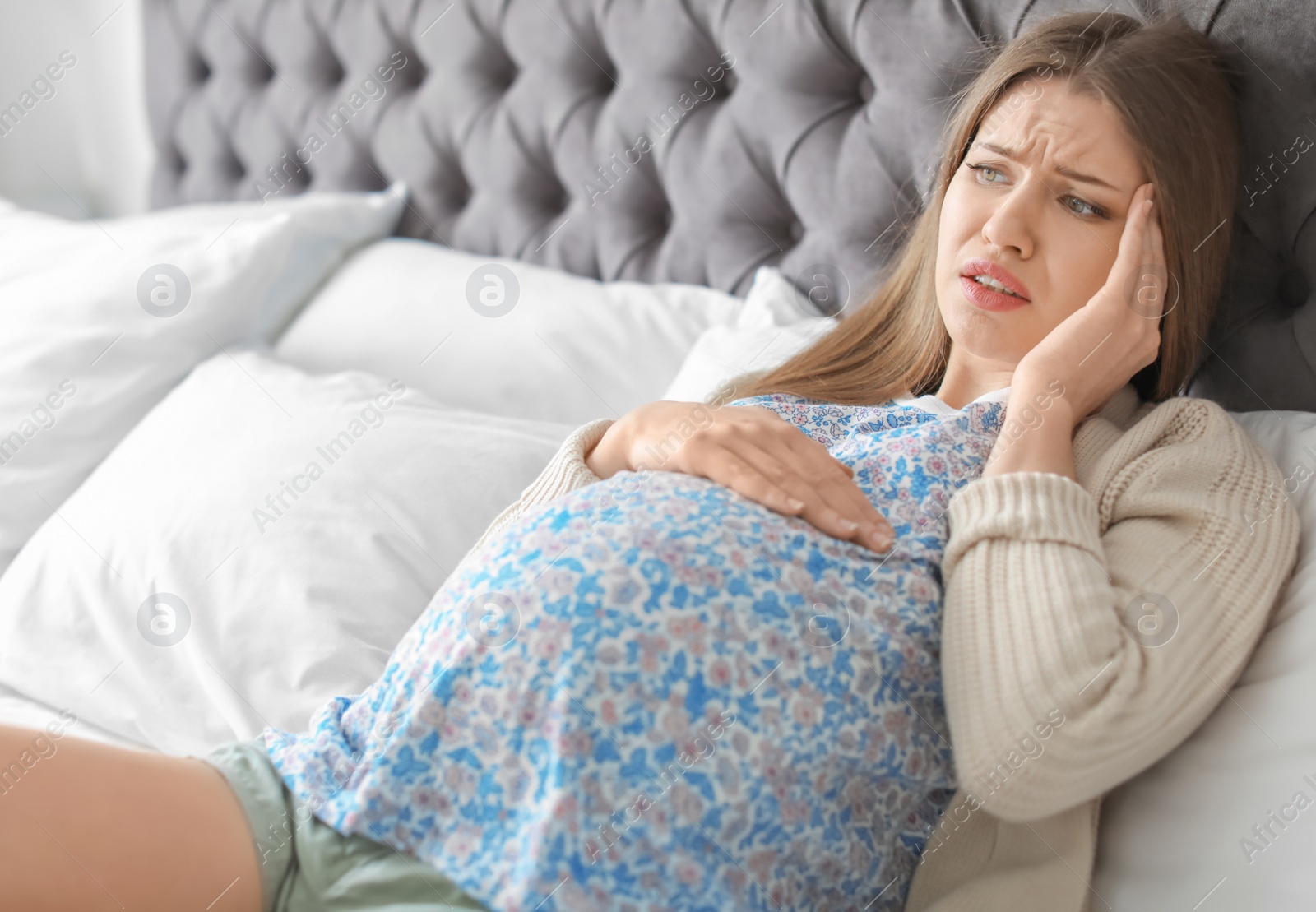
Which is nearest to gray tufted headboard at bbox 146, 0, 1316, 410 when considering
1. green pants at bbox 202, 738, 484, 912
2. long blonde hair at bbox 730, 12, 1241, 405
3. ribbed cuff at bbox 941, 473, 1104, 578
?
long blonde hair at bbox 730, 12, 1241, 405

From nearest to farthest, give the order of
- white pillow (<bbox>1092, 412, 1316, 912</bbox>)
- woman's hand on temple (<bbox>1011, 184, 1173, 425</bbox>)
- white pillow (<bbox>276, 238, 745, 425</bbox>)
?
white pillow (<bbox>1092, 412, 1316, 912</bbox>) → woman's hand on temple (<bbox>1011, 184, 1173, 425</bbox>) → white pillow (<bbox>276, 238, 745, 425</bbox>)

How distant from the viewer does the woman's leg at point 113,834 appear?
68cm

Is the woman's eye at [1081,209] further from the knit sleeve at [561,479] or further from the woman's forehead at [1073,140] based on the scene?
the knit sleeve at [561,479]

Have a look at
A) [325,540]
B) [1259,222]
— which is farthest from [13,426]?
[1259,222]

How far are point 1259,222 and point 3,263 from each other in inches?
65.7

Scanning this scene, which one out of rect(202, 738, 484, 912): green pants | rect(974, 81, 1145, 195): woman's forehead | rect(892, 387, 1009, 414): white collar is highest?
rect(974, 81, 1145, 195): woman's forehead

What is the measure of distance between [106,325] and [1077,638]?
4.15 feet

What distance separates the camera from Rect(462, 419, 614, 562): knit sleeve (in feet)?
3.11

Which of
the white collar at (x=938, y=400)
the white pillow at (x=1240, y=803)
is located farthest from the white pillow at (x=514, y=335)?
the white pillow at (x=1240, y=803)

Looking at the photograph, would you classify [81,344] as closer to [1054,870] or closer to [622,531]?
[622,531]

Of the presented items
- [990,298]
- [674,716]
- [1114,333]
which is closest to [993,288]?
[990,298]

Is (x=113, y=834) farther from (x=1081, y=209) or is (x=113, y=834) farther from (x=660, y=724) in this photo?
(x=1081, y=209)

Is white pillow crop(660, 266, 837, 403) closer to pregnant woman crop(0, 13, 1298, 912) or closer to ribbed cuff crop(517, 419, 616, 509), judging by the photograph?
ribbed cuff crop(517, 419, 616, 509)

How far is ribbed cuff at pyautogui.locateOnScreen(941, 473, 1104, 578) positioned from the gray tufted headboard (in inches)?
14.1
